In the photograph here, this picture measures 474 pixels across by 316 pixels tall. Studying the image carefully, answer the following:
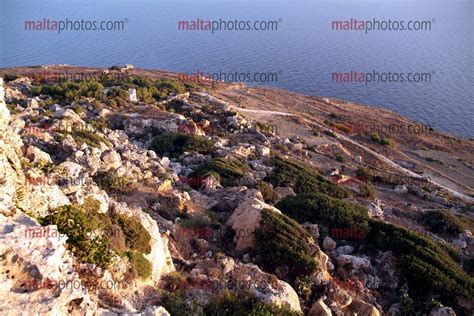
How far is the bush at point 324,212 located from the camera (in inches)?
660

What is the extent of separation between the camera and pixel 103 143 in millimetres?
20547

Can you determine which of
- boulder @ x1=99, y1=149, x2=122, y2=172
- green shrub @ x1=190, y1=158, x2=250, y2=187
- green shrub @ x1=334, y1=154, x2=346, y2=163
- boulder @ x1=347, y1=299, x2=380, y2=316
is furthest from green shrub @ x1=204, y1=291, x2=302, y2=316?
green shrub @ x1=334, y1=154, x2=346, y2=163

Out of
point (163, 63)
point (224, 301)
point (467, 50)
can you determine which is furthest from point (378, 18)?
point (224, 301)

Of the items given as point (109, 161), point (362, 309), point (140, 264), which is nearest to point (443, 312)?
point (362, 309)

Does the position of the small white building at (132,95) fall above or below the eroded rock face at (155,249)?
above

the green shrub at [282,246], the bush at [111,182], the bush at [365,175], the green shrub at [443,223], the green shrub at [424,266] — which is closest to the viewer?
the green shrub at [282,246]

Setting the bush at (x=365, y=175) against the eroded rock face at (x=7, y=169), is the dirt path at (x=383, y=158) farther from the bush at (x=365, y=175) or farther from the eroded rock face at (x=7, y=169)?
the eroded rock face at (x=7, y=169)

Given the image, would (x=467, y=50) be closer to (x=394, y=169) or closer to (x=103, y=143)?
(x=394, y=169)

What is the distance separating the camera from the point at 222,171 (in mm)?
22141

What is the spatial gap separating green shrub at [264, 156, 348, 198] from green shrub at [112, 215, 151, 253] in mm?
13695

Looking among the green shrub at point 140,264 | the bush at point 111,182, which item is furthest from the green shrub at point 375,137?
the green shrub at point 140,264

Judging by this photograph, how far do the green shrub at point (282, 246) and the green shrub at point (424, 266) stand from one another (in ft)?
11.1

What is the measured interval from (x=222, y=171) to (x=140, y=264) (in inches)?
519

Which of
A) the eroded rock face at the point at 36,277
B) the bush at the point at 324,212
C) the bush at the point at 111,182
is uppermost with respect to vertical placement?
the eroded rock face at the point at 36,277
